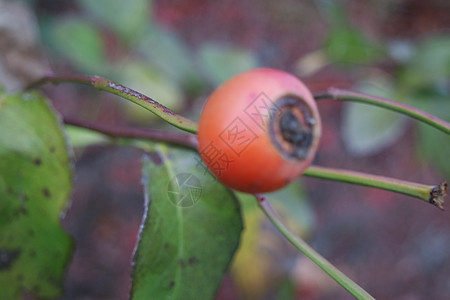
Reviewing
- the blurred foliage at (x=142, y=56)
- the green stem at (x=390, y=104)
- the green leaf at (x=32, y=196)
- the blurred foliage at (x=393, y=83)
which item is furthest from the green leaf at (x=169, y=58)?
the green stem at (x=390, y=104)

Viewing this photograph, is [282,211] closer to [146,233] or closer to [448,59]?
[448,59]

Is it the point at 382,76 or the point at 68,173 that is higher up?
the point at 382,76

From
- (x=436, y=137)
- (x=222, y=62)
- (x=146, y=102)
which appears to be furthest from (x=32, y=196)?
(x=436, y=137)

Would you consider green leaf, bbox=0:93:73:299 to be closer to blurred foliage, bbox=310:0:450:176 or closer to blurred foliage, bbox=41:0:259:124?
blurred foliage, bbox=41:0:259:124

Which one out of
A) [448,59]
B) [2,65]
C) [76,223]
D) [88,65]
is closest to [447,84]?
[448,59]

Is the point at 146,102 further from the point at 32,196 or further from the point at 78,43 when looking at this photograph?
the point at 78,43

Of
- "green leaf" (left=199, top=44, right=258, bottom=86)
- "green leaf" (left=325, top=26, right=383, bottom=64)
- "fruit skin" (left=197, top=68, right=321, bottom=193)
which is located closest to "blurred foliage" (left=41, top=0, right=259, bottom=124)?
"green leaf" (left=199, top=44, right=258, bottom=86)
